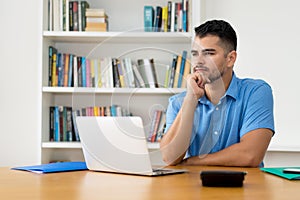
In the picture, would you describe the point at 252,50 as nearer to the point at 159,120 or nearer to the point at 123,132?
the point at 159,120

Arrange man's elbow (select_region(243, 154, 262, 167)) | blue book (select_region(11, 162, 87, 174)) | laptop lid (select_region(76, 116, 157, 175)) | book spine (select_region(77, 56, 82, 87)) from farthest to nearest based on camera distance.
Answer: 1. book spine (select_region(77, 56, 82, 87))
2. man's elbow (select_region(243, 154, 262, 167))
3. blue book (select_region(11, 162, 87, 174))
4. laptop lid (select_region(76, 116, 157, 175))

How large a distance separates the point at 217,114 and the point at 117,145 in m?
0.85

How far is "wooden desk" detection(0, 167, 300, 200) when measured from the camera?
3.81 ft

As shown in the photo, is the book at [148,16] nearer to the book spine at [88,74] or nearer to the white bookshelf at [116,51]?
the white bookshelf at [116,51]

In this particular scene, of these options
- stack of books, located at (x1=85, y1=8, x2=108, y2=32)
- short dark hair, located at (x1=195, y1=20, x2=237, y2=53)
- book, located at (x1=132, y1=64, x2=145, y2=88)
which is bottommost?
book, located at (x1=132, y1=64, x2=145, y2=88)

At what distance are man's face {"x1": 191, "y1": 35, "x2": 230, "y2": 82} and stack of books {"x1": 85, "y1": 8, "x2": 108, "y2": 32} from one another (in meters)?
1.03

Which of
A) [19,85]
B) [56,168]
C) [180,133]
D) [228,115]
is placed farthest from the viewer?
[19,85]

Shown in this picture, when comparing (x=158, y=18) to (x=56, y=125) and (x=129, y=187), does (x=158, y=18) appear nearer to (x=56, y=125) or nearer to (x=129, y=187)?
(x=56, y=125)

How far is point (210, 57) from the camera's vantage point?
2.36 metres

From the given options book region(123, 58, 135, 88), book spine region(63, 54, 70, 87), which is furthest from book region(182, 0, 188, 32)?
book spine region(63, 54, 70, 87)

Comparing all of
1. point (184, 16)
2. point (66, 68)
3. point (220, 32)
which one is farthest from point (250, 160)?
point (66, 68)

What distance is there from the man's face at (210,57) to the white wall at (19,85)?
4.65 feet

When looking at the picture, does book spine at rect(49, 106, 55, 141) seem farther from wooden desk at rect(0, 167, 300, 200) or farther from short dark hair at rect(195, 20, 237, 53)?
wooden desk at rect(0, 167, 300, 200)

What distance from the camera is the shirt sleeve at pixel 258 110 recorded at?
215 centimetres
